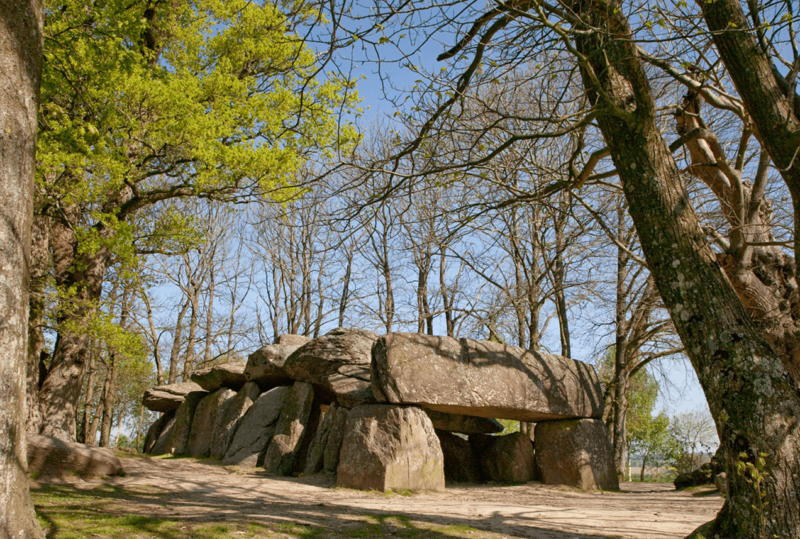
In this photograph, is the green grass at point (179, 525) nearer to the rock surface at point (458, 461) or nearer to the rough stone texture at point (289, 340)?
the rock surface at point (458, 461)

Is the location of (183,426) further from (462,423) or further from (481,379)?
(481,379)

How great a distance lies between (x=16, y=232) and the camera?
314 centimetres

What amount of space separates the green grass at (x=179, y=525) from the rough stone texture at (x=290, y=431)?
14.3ft

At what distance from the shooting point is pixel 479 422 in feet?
34.4

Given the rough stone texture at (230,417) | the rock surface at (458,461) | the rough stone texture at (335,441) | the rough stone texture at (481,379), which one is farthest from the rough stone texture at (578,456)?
the rough stone texture at (230,417)

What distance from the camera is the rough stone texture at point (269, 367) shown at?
38.1 ft

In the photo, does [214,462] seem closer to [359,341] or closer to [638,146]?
[359,341]

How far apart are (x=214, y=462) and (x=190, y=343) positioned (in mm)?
10022

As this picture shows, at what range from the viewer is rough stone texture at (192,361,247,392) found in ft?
42.2

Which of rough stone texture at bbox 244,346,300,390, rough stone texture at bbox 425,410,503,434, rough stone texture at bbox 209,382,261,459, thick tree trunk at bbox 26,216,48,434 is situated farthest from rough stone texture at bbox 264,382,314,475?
thick tree trunk at bbox 26,216,48,434

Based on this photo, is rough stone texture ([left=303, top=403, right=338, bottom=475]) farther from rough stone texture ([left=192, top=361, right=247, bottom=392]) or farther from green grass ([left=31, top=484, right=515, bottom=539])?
green grass ([left=31, top=484, right=515, bottom=539])

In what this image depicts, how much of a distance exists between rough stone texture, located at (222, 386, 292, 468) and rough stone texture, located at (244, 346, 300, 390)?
43cm

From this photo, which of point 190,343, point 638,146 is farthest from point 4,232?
point 190,343

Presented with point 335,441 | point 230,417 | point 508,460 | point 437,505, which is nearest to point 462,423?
point 508,460
